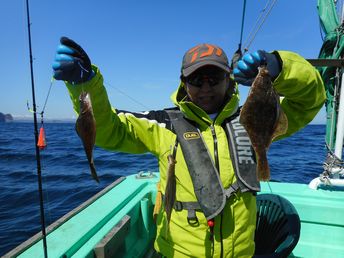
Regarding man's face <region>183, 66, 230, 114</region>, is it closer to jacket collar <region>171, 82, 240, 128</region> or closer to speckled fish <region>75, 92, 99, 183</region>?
jacket collar <region>171, 82, 240, 128</region>

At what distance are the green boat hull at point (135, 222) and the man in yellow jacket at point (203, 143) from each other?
783 mm

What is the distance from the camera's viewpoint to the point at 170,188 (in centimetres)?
226

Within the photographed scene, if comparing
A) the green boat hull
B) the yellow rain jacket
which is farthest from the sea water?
the yellow rain jacket

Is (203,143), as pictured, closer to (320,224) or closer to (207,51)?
(207,51)

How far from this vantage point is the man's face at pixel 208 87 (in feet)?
7.30

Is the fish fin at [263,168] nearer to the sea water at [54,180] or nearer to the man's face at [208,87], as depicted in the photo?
the man's face at [208,87]

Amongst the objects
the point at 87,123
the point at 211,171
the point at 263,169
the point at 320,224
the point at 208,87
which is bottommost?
the point at 320,224

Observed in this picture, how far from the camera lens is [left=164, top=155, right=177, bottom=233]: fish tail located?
2.19 meters

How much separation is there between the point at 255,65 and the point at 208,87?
53 centimetres

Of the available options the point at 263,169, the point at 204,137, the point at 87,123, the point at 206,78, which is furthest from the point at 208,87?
the point at 87,123

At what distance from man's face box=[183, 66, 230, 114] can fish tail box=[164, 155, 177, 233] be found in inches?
21.6

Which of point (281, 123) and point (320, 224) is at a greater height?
point (281, 123)

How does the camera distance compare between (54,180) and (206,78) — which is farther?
(54,180)

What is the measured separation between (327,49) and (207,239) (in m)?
4.24
